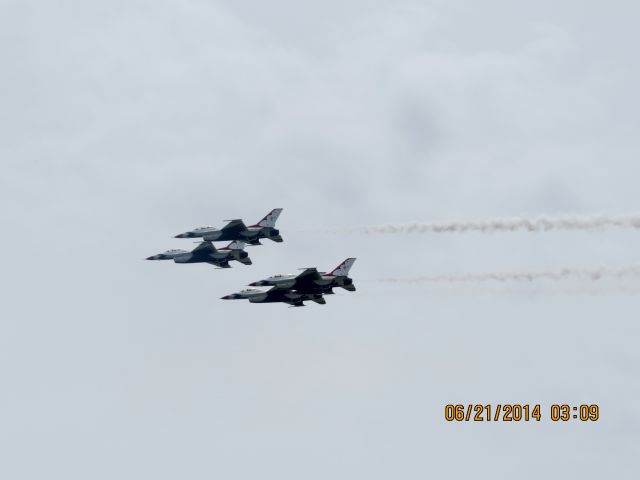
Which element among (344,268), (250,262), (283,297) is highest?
(250,262)

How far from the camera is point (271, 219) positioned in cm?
15662

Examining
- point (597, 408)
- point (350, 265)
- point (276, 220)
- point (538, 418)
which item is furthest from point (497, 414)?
point (276, 220)

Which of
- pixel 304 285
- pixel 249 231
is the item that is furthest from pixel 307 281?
pixel 249 231

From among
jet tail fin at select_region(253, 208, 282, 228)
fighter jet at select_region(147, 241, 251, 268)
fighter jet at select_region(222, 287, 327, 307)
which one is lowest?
fighter jet at select_region(222, 287, 327, 307)

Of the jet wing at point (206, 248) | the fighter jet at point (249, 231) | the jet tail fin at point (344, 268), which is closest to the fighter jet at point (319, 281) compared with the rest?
the jet tail fin at point (344, 268)

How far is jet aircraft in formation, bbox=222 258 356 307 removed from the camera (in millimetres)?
140000

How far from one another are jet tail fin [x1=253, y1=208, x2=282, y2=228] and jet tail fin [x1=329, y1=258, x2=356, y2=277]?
17167 mm

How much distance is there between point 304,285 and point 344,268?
5265mm

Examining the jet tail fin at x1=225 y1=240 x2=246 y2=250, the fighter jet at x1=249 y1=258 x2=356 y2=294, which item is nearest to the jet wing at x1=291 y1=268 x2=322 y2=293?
the fighter jet at x1=249 y1=258 x2=356 y2=294

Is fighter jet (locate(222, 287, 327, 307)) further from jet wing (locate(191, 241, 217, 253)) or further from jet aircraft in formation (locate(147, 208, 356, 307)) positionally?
jet wing (locate(191, 241, 217, 253))

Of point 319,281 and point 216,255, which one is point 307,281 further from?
point 216,255

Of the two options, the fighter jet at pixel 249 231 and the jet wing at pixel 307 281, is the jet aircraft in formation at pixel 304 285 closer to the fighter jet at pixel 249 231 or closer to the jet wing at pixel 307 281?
the jet wing at pixel 307 281

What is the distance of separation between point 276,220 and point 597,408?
47.4 m

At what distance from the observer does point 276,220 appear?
157 m
